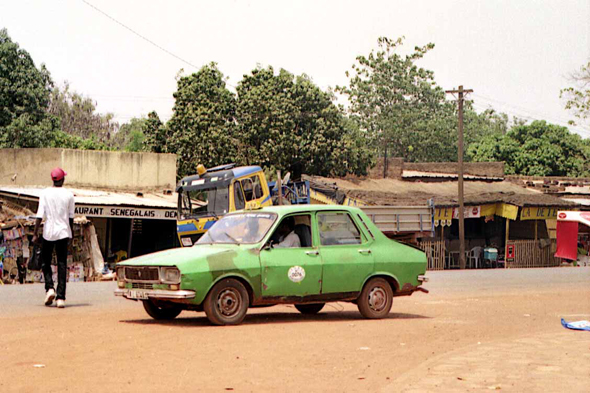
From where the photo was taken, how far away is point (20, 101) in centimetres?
4838

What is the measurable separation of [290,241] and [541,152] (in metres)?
60.3

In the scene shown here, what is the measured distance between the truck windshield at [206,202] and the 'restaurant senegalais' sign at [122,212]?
2.23 meters

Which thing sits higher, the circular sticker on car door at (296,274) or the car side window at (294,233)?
the car side window at (294,233)

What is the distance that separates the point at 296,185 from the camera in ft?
94.3

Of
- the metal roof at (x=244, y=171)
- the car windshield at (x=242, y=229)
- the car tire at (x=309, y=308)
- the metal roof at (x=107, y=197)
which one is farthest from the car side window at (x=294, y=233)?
the metal roof at (x=107, y=197)

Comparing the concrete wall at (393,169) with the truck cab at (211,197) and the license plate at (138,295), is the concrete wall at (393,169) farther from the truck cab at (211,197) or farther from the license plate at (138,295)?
the license plate at (138,295)

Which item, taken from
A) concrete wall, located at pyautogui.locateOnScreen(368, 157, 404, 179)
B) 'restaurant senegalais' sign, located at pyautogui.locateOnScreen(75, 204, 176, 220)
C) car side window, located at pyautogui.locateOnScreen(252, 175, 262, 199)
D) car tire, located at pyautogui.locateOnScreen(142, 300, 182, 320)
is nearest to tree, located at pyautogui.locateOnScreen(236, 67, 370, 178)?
concrete wall, located at pyautogui.locateOnScreen(368, 157, 404, 179)

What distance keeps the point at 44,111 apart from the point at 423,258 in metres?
42.0

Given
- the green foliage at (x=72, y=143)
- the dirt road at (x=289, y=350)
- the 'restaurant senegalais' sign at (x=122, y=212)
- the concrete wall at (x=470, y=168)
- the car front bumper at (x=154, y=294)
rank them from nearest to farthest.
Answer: the dirt road at (x=289, y=350) < the car front bumper at (x=154, y=294) < the 'restaurant senegalais' sign at (x=122, y=212) < the green foliage at (x=72, y=143) < the concrete wall at (x=470, y=168)

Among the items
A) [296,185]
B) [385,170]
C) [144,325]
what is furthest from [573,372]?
[385,170]

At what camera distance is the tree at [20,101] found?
47.5 metres

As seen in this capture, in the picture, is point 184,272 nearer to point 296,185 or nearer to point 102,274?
point 102,274

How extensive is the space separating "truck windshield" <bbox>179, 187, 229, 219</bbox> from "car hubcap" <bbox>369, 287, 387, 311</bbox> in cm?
1162

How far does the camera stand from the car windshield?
419 inches
